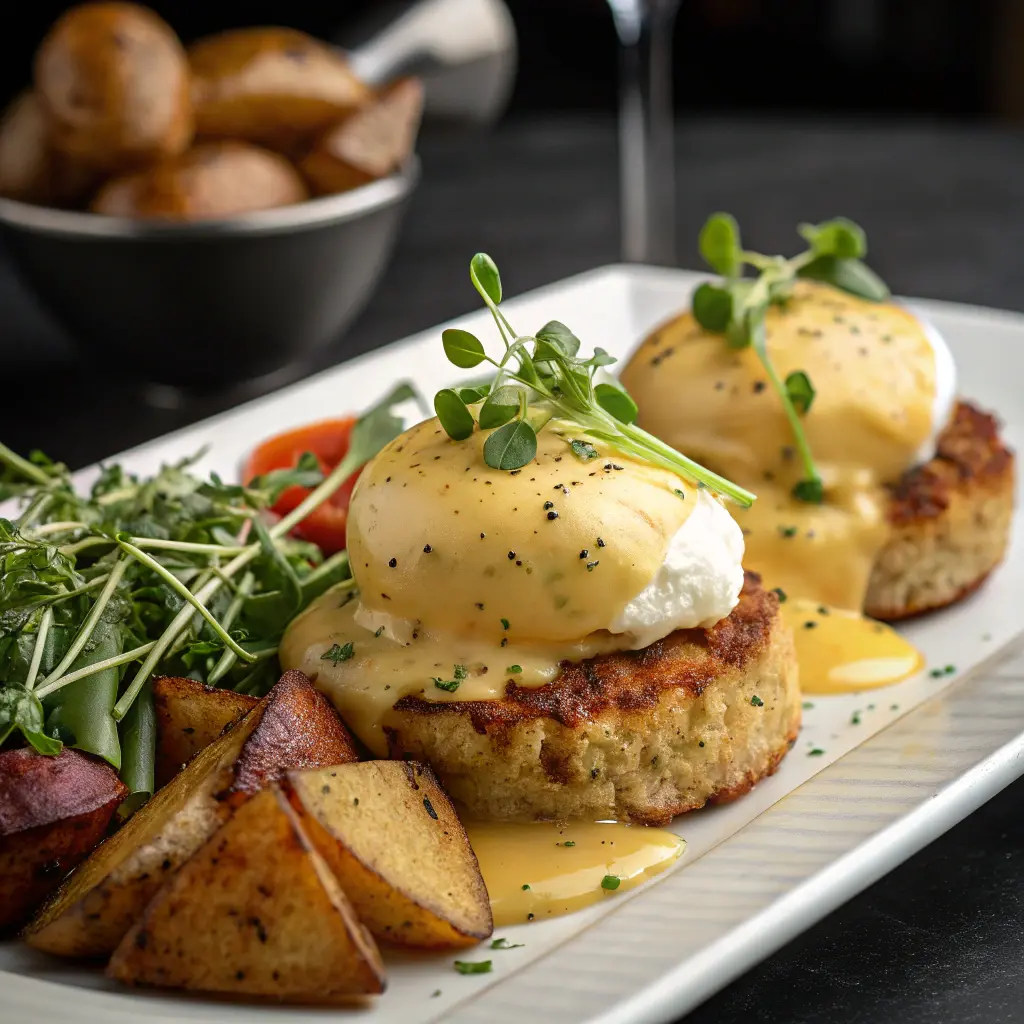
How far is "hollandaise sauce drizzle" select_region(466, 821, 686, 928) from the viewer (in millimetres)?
2367

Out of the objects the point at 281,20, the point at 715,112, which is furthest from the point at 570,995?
the point at 715,112

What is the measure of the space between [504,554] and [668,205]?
422cm

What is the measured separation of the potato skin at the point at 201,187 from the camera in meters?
4.16

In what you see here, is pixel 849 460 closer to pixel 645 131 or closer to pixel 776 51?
pixel 645 131

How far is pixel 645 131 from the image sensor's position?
5.67 metres

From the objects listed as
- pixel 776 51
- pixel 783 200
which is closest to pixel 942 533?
pixel 783 200

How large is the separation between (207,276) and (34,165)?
604 mm

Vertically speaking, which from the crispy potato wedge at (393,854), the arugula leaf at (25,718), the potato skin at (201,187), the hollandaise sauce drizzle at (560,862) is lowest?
the hollandaise sauce drizzle at (560,862)

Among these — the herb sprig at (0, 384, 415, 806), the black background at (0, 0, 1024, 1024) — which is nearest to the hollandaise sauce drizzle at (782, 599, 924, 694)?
the black background at (0, 0, 1024, 1024)

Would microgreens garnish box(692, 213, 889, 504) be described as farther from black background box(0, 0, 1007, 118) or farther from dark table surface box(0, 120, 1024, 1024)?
black background box(0, 0, 1007, 118)

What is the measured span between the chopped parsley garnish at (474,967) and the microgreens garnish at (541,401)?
93 centimetres

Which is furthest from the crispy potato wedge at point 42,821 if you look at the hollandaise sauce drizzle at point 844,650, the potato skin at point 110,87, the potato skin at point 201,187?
the potato skin at point 110,87

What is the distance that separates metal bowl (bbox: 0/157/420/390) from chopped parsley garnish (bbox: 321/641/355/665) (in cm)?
198

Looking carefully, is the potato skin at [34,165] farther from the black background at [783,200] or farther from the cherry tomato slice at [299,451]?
the cherry tomato slice at [299,451]
